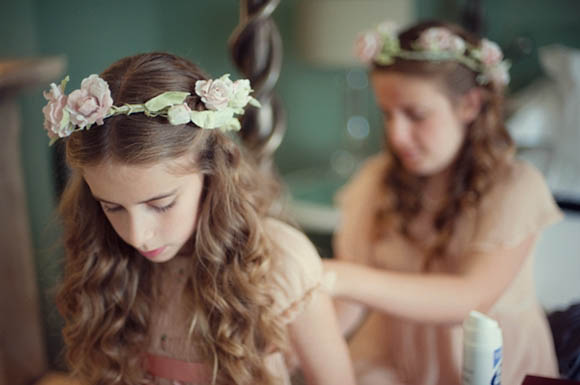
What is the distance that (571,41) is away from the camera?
219 centimetres

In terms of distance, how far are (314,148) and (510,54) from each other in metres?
1.02

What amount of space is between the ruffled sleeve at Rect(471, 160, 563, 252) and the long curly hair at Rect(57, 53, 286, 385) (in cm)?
49

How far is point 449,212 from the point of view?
1334mm

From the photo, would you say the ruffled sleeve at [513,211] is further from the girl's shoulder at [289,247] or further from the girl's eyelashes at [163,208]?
the girl's eyelashes at [163,208]

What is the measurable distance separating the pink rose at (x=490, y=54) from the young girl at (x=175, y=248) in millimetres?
584

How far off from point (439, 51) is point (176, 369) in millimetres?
822

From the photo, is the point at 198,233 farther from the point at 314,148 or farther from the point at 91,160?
the point at 314,148

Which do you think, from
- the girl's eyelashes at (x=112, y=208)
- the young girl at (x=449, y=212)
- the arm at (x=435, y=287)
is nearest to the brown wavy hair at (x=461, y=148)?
the young girl at (x=449, y=212)

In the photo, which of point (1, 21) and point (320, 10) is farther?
point (320, 10)

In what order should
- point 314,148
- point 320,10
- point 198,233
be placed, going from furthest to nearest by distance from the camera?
point 314,148 < point 320,10 < point 198,233

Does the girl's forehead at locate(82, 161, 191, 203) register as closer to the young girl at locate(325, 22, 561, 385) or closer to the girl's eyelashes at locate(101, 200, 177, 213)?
the girl's eyelashes at locate(101, 200, 177, 213)

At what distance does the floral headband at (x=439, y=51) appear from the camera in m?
1.30

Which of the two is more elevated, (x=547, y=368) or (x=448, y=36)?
(x=448, y=36)

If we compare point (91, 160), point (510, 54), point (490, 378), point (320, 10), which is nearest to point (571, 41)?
point (510, 54)
